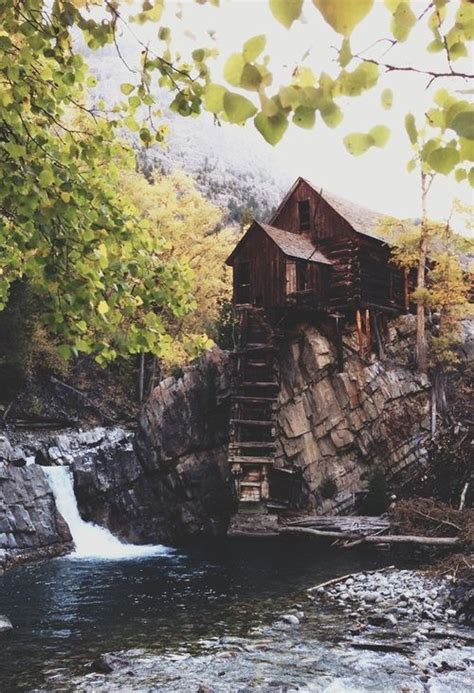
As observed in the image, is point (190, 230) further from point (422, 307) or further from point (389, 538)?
point (389, 538)

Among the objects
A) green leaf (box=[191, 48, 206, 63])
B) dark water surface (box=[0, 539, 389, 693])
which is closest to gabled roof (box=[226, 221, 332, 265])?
dark water surface (box=[0, 539, 389, 693])

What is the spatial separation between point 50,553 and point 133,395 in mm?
18569

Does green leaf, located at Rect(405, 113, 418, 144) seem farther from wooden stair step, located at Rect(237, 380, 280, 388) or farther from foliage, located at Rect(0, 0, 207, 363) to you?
wooden stair step, located at Rect(237, 380, 280, 388)

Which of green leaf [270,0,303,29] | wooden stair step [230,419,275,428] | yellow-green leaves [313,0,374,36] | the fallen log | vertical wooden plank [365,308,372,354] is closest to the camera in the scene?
yellow-green leaves [313,0,374,36]

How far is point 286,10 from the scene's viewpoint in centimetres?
189

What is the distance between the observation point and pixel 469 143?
2.11 m

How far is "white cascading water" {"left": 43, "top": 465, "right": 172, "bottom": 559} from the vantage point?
24.9m

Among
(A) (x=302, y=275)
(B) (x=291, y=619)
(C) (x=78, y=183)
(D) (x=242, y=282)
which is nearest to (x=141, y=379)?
(D) (x=242, y=282)

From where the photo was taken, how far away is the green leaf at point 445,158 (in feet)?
7.08

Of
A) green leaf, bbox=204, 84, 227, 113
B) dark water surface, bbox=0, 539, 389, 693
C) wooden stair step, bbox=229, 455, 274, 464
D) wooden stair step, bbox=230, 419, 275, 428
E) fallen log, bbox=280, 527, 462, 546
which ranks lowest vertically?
dark water surface, bbox=0, 539, 389, 693

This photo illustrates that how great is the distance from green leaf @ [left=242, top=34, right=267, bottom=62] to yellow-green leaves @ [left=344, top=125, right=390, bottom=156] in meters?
0.47

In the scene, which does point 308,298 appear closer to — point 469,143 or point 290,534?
point 290,534

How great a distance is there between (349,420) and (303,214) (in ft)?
44.2

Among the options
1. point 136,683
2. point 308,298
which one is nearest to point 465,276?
point 308,298
